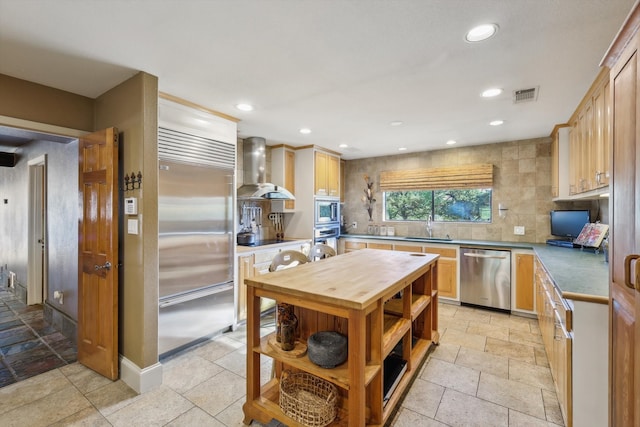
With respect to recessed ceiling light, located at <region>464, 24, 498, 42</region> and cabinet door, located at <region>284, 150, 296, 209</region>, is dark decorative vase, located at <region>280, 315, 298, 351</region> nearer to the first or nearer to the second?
recessed ceiling light, located at <region>464, 24, 498, 42</region>

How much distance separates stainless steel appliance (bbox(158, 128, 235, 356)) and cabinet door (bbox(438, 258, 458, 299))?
10.1ft

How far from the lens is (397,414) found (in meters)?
1.99

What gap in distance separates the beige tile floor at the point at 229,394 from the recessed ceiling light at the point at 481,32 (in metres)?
2.48

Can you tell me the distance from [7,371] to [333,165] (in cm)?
466

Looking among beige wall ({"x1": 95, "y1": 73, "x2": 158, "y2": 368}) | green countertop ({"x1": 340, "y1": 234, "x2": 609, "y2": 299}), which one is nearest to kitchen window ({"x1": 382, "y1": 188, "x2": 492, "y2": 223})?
green countertop ({"x1": 340, "y1": 234, "x2": 609, "y2": 299})

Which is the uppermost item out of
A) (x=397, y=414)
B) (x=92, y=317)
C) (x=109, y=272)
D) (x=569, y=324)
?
(x=109, y=272)

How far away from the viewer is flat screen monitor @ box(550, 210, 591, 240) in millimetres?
3630

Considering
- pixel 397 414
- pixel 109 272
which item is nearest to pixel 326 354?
pixel 397 414

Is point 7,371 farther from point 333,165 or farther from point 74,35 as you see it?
point 333,165

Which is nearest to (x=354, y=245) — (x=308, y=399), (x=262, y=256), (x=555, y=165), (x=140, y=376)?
(x=262, y=256)

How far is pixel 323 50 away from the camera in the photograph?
6.29 feet

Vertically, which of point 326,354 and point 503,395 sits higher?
point 326,354

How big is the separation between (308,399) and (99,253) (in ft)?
6.94

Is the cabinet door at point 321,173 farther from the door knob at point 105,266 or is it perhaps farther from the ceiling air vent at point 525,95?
the door knob at point 105,266
